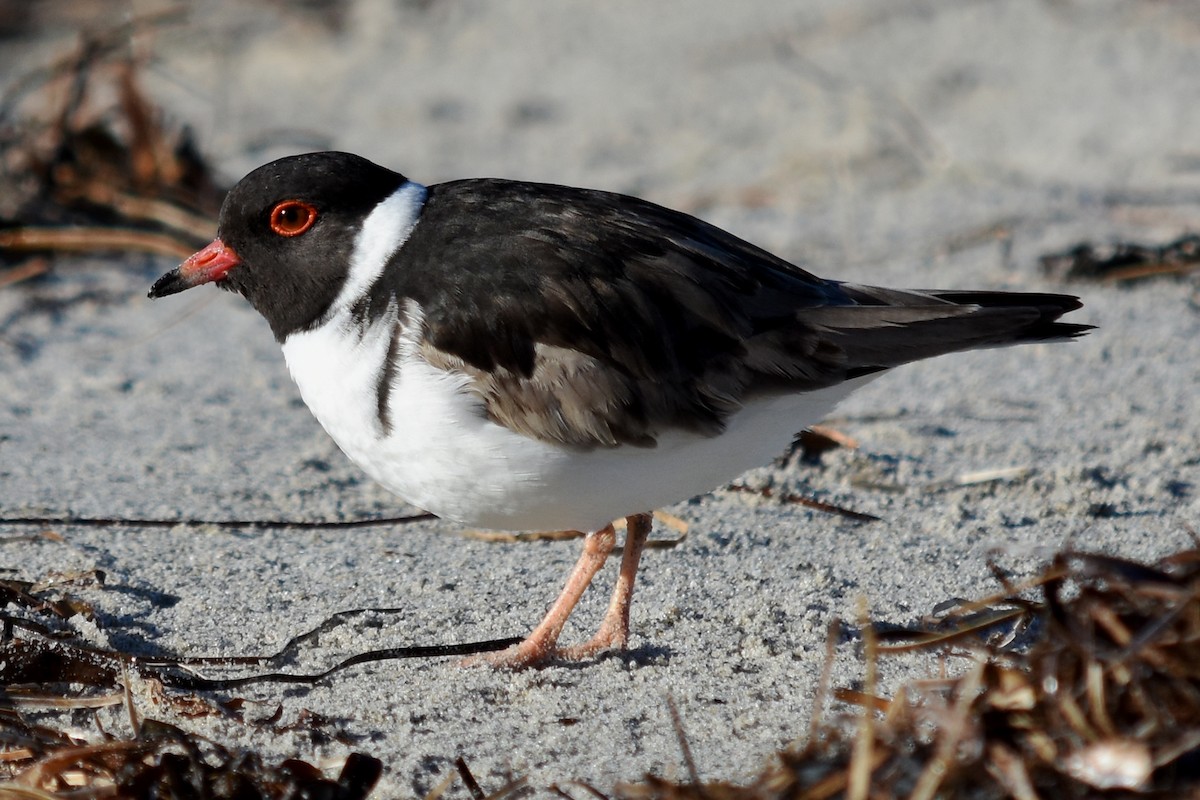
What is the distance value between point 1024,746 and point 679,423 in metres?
1.29

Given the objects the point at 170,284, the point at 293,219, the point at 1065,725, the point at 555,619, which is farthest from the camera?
the point at 170,284

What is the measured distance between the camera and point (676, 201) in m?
8.27

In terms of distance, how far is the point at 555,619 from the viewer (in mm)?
3873

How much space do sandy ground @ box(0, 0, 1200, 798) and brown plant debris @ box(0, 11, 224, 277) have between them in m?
0.25

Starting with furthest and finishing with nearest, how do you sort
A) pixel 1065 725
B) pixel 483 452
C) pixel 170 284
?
pixel 170 284 → pixel 483 452 → pixel 1065 725

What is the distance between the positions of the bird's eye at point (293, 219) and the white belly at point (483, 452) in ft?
1.10

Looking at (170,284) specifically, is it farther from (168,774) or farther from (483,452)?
(168,774)

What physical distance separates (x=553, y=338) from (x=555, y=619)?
79 cm

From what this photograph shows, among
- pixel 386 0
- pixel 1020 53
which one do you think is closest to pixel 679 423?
pixel 1020 53

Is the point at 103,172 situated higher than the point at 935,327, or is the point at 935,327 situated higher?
the point at 103,172

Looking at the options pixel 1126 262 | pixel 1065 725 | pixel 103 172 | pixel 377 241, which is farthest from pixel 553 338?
pixel 103 172

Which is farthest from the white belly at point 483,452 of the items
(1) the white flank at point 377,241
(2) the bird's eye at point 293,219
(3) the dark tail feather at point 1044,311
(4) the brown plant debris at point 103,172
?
(4) the brown plant debris at point 103,172

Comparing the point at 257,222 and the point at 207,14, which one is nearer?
the point at 257,222

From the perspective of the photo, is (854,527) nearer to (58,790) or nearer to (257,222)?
(257,222)
